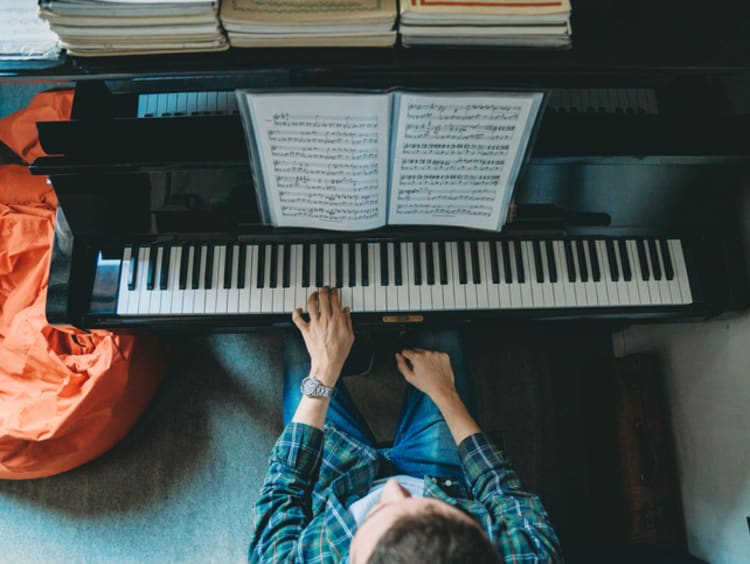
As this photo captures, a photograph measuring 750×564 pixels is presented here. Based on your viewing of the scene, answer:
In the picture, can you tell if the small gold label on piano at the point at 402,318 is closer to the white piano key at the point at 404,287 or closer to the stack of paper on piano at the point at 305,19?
the white piano key at the point at 404,287

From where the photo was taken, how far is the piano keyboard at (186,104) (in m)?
1.51

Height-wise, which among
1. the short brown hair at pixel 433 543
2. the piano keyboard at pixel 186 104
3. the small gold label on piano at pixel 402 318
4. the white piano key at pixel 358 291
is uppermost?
the piano keyboard at pixel 186 104

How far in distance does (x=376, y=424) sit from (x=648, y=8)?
5.20 ft

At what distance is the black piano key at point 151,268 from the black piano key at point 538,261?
3.37 feet

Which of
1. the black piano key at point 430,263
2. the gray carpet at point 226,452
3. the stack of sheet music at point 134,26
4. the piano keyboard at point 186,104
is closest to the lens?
the stack of sheet music at point 134,26

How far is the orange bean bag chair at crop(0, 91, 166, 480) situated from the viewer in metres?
1.79

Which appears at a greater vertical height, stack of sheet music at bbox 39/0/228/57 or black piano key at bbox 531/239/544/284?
stack of sheet music at bbox 39/0/228/57

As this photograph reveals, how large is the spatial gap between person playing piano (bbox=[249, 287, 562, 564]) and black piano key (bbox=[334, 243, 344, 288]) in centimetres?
4

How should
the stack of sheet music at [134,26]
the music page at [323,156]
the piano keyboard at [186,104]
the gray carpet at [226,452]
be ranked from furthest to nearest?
the gray carpet at [226,452] < the piano keyboard at [186,104] < the music page at [323,156] < the stack of sheet music at [134,26]

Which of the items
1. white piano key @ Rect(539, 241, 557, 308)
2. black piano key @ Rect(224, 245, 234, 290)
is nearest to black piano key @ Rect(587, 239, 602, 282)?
white piano key @ Rect(539, 241, 557, 308)

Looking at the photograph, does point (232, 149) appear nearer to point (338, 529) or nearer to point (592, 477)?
point (338, 529)

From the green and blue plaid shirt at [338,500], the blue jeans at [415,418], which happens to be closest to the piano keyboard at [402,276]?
the blue jeans at [415,418]

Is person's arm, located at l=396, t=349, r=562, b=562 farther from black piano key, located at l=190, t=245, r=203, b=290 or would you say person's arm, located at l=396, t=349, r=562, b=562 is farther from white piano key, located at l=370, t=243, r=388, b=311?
black piano key, located at l=190, t=245, r=203, b=290

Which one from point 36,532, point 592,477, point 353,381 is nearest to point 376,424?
point 353,381
